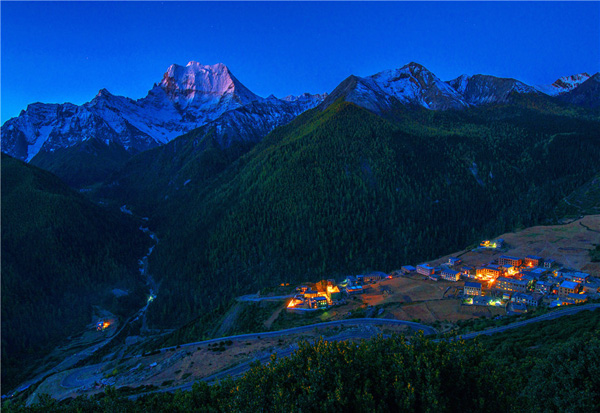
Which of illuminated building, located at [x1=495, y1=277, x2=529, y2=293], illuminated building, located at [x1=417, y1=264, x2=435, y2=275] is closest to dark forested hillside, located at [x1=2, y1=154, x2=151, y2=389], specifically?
illuminated building, located at [x1=417, y1=264, x2=435, y2=275]

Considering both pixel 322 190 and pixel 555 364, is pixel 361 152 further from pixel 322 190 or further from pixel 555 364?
pixel 555 364

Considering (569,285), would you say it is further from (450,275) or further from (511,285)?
(450,275)

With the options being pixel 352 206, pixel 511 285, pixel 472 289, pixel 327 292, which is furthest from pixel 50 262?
pixel 511 285

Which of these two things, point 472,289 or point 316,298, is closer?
point 472,289

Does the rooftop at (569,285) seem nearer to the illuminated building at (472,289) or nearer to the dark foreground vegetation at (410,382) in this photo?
the illuminated building at (472,289)

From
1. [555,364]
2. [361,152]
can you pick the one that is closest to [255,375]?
[555,364]

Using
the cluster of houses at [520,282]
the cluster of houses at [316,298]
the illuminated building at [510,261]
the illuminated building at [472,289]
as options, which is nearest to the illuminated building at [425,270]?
the cluster of houses at [520,282]

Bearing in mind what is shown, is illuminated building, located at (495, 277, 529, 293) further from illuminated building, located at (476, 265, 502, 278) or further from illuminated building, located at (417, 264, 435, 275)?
illuminated building, located at (417, 264, 435, 275)
